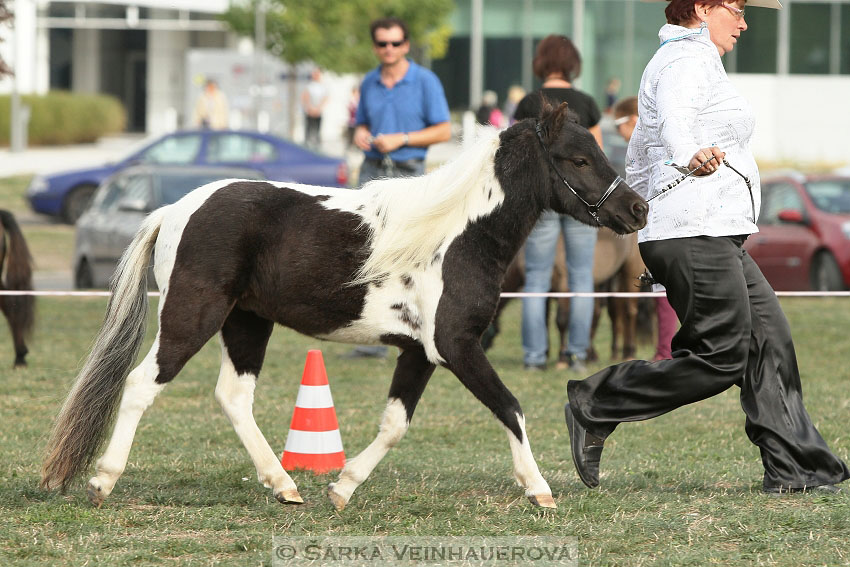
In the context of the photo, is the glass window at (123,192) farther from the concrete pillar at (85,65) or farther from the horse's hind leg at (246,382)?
the concrete pillar at (85,65)

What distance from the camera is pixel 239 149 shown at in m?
21.5

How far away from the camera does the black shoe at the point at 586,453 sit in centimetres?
550

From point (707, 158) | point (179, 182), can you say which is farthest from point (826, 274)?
point (707, 158)

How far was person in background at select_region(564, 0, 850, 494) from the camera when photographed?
17.2ft

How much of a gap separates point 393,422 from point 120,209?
34.3ft

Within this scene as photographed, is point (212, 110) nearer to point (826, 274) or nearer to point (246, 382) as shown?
point (826, 274)

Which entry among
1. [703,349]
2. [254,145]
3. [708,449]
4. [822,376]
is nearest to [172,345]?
[703,349]

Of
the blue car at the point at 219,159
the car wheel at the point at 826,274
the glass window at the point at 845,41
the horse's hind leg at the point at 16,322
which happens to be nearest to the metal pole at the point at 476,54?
the glass window at the point at 845,41

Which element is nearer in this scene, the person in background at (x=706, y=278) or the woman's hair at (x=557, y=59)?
the person in background at (x=706, y=278)

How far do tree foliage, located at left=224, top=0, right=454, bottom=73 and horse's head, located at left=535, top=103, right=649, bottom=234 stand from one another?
26.8m

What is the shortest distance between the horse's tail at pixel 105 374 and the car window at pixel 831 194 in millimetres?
11140

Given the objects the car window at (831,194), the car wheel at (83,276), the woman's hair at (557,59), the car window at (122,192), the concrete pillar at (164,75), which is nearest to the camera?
the woman's hair at (557,59)

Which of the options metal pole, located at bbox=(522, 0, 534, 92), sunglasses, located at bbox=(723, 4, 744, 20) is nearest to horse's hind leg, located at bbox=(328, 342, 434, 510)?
sunglasses, located at bbox=(723, 4, 744, 20)

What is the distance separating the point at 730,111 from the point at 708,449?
2.41 meters
